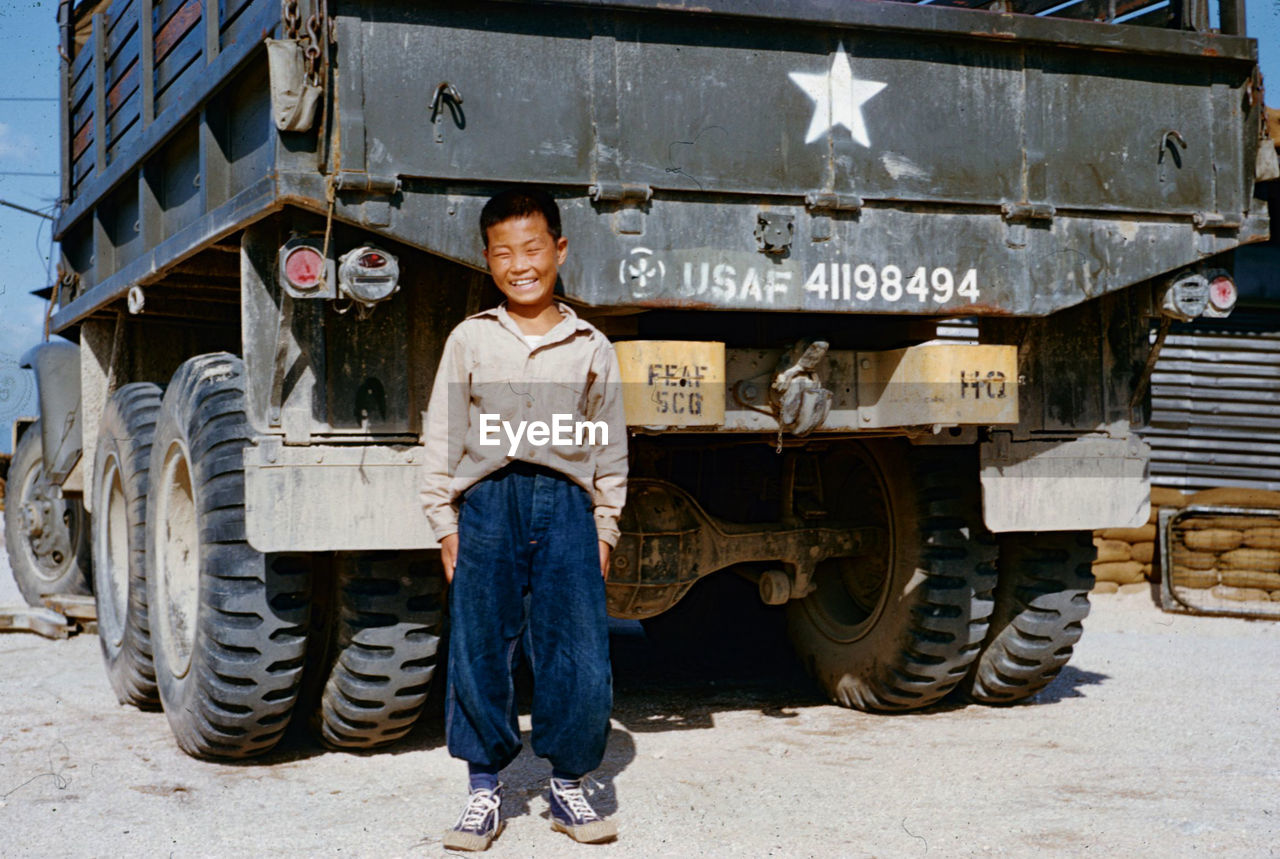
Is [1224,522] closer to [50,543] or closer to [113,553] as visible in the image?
[113,553]

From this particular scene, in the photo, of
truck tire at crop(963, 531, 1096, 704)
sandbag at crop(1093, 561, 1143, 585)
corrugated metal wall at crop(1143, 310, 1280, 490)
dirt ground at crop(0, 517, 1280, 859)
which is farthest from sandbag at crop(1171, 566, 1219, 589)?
truck tire at crop(963, 531, 1096, 704)

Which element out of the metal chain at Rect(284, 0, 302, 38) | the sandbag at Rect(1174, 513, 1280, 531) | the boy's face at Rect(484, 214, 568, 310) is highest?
the metal chain at Rect(284, 0, 302, 38)

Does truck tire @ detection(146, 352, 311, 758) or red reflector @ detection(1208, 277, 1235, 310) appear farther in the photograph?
red reflector @ detection(1208, 277, 1235, 310)

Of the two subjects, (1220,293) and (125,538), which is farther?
(125,538)

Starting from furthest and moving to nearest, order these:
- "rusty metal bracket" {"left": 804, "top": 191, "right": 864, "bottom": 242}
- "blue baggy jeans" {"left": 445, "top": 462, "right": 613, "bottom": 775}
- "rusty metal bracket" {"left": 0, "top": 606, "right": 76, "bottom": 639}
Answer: "rusty metal bracket" {"left": 0, "top": 606, "right": 76, "bottom": 639} → "rusty metal bracket" {"left": 804, "top": 191, "right": 864, "bottom": 242} → "blue baggy jeans" {"left": 445, "top": 462, "right": 613, "bottom": 775}

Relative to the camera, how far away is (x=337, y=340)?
4.38m

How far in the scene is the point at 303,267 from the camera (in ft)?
13.4

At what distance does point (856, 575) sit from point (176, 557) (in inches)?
102

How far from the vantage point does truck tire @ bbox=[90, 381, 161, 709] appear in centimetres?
551

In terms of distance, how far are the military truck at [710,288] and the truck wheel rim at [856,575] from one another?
0.03 m

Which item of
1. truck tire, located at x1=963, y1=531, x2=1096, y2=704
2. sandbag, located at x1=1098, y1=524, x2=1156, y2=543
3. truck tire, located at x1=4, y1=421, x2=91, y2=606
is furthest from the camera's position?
sandbag, located at x1=1098, y1=524, x2=1156, y2=543

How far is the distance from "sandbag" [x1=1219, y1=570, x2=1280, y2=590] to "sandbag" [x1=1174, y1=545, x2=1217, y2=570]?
0.09 metres

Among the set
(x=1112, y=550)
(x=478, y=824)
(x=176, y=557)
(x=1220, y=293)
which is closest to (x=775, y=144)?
(x=1220, y=293)

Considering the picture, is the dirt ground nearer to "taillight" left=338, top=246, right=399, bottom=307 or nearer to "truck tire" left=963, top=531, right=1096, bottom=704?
"truck tire" left=963, top=531, right=1096, bottom=704
